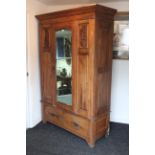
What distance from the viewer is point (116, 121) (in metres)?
4.09

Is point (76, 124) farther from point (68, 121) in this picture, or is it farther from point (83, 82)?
point (83, 82)

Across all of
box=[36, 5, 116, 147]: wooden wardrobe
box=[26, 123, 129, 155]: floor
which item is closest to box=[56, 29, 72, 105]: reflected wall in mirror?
box=[36, 5, 116, 147]: wooden wardrobe

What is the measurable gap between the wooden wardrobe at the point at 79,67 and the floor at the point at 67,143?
4.5 inches

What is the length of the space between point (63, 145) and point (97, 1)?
2422 millimetres

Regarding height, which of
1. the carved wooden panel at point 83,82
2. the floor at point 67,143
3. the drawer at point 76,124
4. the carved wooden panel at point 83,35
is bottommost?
the floor at point 67,143

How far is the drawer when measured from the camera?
126 inches

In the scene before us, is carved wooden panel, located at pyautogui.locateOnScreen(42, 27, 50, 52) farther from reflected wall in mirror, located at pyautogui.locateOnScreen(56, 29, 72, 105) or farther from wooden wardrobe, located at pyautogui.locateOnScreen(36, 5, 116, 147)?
reflected wall in mirror, located at pyautogui.locateOnScreen(56, 29, 72, 105)

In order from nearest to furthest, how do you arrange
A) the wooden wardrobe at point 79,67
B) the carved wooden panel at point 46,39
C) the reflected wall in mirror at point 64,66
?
the wooden wardrobe at point 79,67 < the reflected wall in mirror at point 64,66 < the carved wooden panel at point 46,39

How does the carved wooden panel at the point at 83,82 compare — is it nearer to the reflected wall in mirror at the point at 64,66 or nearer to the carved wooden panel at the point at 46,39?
the reflected wall in mirror at the point at 64,66

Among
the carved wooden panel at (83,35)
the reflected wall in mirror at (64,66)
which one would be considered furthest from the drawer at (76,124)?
the carved wooden panel at (83,35)

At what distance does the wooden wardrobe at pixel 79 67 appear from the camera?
299 centimetres

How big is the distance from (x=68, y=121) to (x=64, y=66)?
2.92ft
